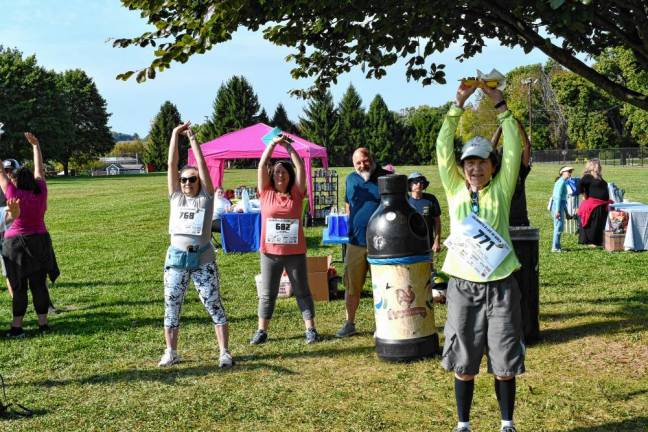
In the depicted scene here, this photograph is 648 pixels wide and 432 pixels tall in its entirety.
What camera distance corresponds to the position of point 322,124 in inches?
3211

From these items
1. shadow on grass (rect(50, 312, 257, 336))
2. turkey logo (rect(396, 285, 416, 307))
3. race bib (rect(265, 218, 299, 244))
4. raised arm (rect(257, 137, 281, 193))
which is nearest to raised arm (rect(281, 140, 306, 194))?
raised arm (rect(257, 137, 281, 193))

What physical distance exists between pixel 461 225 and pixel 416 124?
79.2 meters

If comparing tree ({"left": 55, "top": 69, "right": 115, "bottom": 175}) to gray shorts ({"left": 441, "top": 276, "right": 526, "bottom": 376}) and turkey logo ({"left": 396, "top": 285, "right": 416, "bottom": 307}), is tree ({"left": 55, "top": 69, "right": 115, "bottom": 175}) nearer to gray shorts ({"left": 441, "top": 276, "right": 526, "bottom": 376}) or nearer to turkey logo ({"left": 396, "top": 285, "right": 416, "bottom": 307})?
turkey logo ({"left": 396, "top": 285, "right": 416, "bottom": 307})

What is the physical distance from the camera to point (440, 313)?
811 centimetres

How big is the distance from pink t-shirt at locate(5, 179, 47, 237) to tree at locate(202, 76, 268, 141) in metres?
73.5

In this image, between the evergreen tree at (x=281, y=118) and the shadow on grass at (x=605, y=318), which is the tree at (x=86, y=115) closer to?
the evergreen tree at (x=281, y=118)

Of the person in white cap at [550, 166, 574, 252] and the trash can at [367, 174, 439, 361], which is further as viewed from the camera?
the person in white cap at [550, 166, 574, 252]

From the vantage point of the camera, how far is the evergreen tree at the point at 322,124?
3194 inches

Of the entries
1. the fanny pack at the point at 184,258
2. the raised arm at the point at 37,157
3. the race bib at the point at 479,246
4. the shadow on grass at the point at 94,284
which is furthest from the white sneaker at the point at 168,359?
the shadow on grass at the point at 94,284

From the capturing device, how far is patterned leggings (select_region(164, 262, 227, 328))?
602 cm

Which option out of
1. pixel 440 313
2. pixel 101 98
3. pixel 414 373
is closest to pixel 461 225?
pixel 414 373

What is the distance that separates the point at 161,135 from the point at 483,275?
8912cm

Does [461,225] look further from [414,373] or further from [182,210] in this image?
[182,210]

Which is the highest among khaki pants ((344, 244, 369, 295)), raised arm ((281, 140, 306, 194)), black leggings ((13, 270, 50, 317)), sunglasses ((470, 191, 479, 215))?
raised arm ((281, 140, 306, 194))
